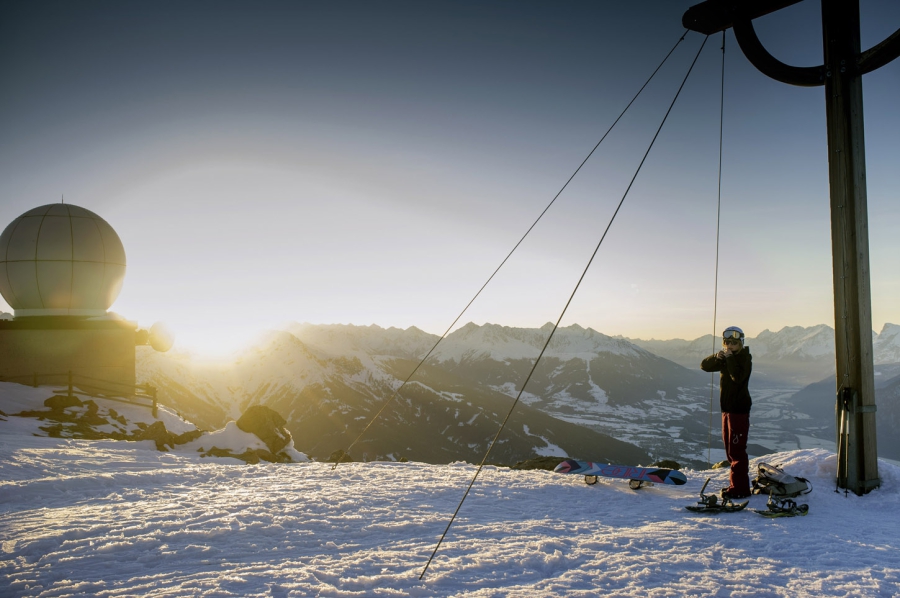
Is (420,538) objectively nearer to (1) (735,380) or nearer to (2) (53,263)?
(1) (735,380)

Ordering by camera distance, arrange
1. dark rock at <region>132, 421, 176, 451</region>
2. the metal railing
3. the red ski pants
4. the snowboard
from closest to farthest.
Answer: the red ski pants → the snowboard → dark rock at <region>132, 421, 176, 451</region> → the metal railing

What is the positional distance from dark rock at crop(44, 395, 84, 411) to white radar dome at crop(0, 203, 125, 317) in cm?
748

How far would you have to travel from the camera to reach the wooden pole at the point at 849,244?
30.7ft

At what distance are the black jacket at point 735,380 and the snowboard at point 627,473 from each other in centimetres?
186

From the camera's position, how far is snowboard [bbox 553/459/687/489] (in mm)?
10188

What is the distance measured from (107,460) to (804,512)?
51.4 feet

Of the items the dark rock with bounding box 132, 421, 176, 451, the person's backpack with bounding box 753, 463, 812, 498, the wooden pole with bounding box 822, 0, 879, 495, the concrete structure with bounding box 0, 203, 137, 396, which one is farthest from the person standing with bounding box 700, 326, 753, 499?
the concrete structure with bounding box 0, 203, 137, 396

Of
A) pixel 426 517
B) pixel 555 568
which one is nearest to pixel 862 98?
pixel 555 568

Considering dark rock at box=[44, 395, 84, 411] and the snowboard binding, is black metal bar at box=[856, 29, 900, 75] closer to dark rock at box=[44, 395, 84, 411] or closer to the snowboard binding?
the snowboard binding

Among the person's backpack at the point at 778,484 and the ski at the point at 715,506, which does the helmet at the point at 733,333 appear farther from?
the ski at the point at 715,506

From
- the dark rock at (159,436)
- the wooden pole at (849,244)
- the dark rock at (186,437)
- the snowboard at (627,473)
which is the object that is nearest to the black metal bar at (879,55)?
the wooden pole at (849,244)

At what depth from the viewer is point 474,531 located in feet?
24.3

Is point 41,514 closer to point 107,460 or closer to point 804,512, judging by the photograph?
point 107,460

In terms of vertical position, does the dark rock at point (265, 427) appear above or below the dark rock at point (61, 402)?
below
